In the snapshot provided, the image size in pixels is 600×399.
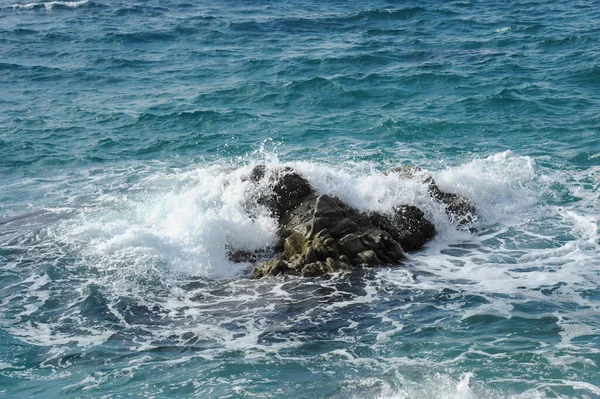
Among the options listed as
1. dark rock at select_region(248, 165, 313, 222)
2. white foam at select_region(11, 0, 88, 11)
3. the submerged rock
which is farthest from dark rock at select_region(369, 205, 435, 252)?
white foam at select_region(11, 0, 88, 11)

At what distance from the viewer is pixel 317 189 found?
14.6 meters

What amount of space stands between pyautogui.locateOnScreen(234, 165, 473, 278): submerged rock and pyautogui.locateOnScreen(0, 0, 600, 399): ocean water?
0.29 m

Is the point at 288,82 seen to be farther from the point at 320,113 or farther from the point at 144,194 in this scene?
the point at 144,194

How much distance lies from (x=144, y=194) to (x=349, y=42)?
13.6 metres

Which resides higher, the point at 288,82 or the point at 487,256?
the point at 288,82

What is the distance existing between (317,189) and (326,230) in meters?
1.53

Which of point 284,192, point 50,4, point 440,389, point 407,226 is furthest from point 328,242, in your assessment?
point 50,4

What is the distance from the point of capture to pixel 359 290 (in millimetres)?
12156

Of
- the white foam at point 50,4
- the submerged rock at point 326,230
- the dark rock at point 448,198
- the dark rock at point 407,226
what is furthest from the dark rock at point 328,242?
the white foam at point 50,4

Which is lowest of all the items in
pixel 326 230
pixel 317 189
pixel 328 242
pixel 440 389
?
pixel 440 389

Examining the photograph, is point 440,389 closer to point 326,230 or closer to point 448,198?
point 326,230

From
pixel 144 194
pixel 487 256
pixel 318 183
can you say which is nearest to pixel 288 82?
pixel 144 194

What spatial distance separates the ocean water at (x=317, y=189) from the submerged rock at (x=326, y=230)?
29 centimetres

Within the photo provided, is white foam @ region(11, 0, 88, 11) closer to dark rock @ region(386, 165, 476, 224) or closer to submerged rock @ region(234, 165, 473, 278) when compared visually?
submerged rock @ region(234, 165, 473, 278)
